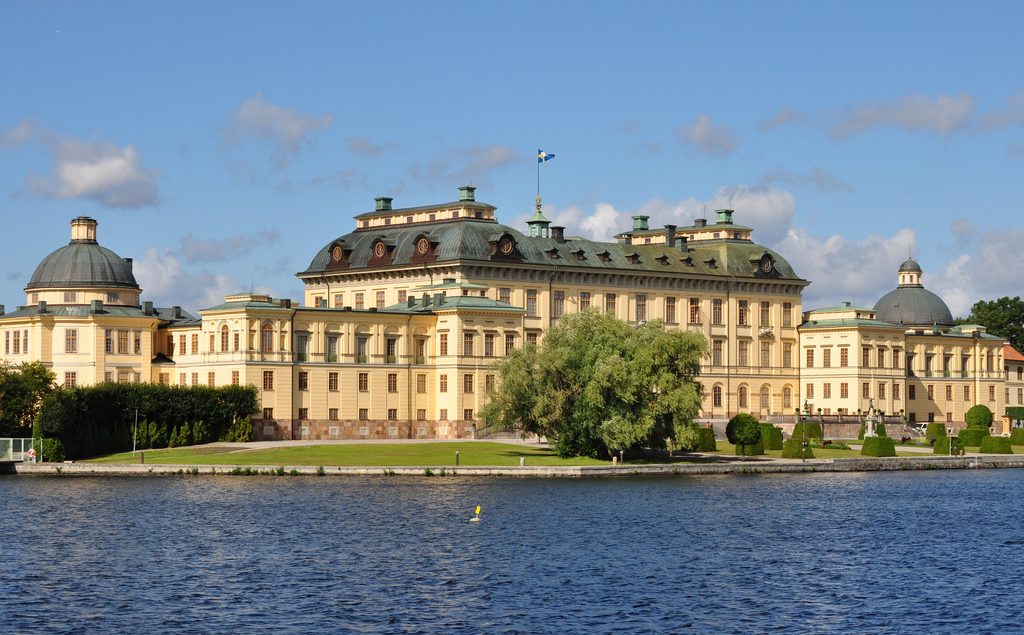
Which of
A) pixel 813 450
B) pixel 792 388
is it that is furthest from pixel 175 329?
pixel 792 388

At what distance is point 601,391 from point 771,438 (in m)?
25.0

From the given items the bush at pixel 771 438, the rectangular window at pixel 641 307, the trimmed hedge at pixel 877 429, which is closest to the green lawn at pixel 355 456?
the bush at pixel 771 438

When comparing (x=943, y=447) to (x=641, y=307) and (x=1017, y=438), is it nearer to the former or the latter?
(x=1017, y=438)

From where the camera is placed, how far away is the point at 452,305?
412ft

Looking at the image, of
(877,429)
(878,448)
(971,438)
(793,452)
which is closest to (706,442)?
(793,452)

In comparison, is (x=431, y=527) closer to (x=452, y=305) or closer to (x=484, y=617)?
(x=484, y=617)

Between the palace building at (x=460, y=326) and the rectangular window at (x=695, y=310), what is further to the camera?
the rectangular window at (x=695, y=310)

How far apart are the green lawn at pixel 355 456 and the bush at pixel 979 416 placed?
194 ft

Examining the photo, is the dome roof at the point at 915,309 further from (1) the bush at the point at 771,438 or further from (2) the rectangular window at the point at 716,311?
(1) the bush at the point at 771,438

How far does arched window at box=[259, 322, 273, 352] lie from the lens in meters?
120

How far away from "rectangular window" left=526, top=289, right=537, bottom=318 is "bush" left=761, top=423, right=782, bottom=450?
25.4m

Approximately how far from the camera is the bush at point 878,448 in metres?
119

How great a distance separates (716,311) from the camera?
6058 inches

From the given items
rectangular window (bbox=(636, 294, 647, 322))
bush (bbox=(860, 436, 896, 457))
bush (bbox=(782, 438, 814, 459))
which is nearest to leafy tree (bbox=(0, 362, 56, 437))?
bush (bbox=(782, 438, 814, 459))
